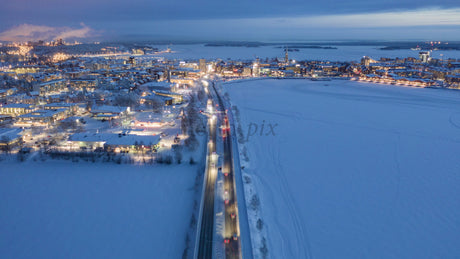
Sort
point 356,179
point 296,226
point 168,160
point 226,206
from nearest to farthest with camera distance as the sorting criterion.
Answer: point 296,226 < point 226,206 < point 356,179 < point 168,160

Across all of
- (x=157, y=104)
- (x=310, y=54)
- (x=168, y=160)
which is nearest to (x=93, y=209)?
(x=168, y=160)

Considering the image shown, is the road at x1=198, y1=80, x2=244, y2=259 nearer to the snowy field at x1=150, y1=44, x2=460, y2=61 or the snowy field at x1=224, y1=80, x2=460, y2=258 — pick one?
the snowy field at x1=224, y1=80, x2=460, y2=258

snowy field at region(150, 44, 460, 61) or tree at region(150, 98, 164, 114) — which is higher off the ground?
snowy field at region(150, 44, 460, 61)

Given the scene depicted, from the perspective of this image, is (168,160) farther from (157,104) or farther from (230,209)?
(157,104)

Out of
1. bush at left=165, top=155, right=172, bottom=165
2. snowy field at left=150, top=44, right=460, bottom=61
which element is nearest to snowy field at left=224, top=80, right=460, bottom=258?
bush at left=165, top=155, right=172, bottom=165

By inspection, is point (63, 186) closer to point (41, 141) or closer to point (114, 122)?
point (41, 141)

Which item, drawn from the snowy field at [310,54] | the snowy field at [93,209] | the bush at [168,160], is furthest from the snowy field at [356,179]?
the snowy field at [310,54]
